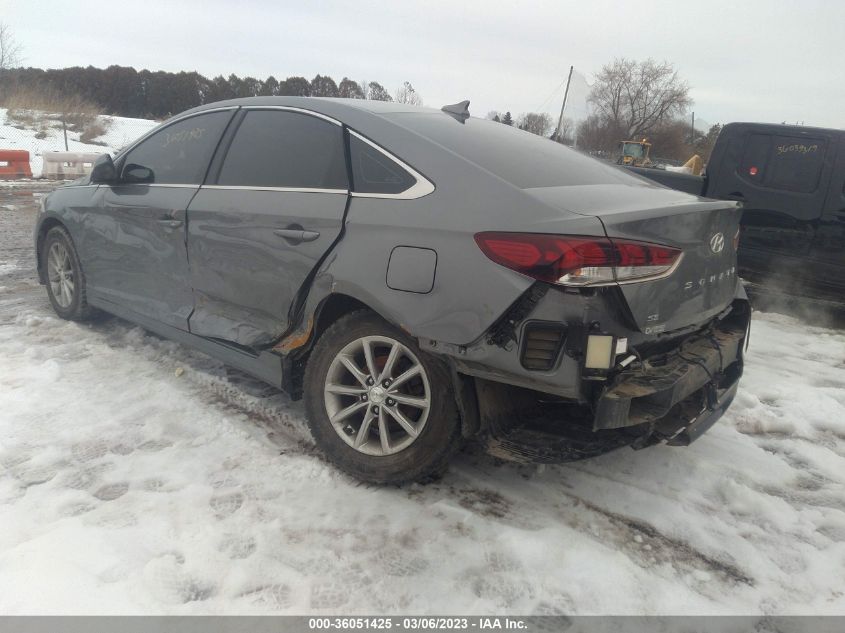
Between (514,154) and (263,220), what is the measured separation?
1.29 meters

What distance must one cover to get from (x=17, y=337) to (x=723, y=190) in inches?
261

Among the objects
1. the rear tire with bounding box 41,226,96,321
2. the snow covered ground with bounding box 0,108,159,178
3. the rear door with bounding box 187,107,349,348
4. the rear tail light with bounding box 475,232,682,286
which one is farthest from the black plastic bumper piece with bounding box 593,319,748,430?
the snow covered ground with bounding box 0,108,159,178

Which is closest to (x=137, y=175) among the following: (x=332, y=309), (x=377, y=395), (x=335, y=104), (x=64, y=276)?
(x=64, y=276)

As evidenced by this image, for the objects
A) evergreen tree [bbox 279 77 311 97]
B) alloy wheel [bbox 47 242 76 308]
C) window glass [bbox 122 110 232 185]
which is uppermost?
evergreen tree [bbox 279 77 311 97]

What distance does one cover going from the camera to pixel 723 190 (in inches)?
251

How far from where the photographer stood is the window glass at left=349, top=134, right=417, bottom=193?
103 inches

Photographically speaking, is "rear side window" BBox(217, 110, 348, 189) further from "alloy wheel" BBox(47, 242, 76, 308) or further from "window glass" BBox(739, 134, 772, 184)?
"window glass" BBox(739, 134, 772, 184)

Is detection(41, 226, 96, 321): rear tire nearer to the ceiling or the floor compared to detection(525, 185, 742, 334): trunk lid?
nearer to the floor

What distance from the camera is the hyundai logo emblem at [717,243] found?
2.59 meters

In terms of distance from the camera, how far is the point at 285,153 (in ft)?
10.3

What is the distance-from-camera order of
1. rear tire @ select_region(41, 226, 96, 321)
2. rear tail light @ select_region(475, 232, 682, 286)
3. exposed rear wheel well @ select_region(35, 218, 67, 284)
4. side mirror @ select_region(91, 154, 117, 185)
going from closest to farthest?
rear tail light @ select_region(475, 232, 682, 286) → side mirror @ select_region(91, 154, 117, 185) → rear tire @ select_region(41, 226, 96, 321) → exposed rear wheel well @ select_region(35, 218, 67, 284)

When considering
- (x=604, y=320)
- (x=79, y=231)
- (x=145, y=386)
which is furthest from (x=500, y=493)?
(x=79, y=231)

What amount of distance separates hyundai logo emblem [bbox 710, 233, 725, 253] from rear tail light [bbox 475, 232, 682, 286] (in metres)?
0.50

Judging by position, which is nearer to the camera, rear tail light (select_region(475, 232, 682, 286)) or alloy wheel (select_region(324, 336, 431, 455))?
rear tail light (select_region(475, 232, 682, 286))
